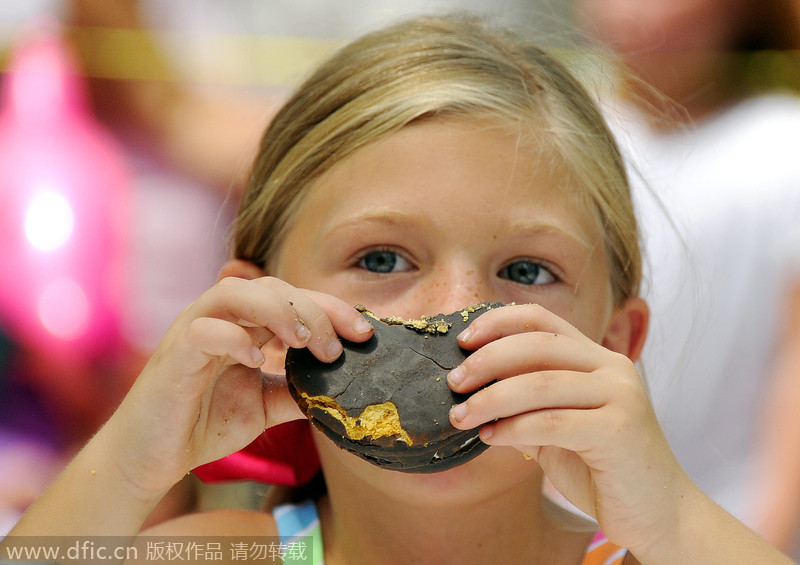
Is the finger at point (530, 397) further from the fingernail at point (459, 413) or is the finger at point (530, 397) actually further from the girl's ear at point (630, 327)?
the girl's ear at point (630, 327)

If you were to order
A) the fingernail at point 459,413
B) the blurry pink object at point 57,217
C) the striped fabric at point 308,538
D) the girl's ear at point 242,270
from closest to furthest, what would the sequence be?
the fingernail at point 459,413 < the striped fabric at point 308,538 < the girl's ear at point 242,270 < the blurry pink object at point 57,217

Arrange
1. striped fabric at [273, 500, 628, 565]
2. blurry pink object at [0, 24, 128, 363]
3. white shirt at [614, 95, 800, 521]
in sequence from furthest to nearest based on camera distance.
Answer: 1. blurry pink object at [0, 24, 128, 363]
2. white shirt at [614, 95, 800, 521]
3. striped fabric at [273, 500, 628, 565]

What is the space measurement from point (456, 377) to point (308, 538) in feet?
1.97

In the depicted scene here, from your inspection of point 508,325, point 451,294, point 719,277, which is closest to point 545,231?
point 451,294

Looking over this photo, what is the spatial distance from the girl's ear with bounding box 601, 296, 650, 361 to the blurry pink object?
5.43 feet

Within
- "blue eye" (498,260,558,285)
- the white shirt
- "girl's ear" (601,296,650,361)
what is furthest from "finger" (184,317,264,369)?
the white shirt

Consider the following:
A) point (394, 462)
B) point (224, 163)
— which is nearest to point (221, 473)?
point (394, 462)

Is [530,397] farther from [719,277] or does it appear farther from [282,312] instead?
[719,277]

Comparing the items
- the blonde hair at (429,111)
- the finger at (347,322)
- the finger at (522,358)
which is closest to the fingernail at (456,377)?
the finger at (522,358)

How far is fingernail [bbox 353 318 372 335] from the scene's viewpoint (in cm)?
89

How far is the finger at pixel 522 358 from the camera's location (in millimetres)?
866

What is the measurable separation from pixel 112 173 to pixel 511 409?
2.16m

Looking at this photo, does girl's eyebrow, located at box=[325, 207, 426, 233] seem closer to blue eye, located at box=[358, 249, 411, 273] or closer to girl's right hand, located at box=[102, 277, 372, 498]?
blue eye, located at box=[358, 249, 411, 273]

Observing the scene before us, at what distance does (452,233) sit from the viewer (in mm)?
1106
